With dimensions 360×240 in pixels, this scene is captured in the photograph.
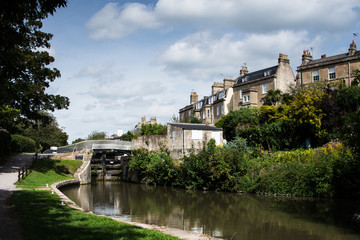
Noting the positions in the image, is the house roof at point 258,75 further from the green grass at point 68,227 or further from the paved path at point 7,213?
the green grass at point 68,227

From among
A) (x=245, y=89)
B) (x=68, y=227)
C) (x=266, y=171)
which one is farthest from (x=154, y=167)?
(x=68, y=227)

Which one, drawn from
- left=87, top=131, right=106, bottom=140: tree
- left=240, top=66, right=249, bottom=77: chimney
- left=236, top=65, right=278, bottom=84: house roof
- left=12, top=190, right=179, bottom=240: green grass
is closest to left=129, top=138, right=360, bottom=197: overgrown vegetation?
left=12, top=190, right=179, bottom=240: green grass

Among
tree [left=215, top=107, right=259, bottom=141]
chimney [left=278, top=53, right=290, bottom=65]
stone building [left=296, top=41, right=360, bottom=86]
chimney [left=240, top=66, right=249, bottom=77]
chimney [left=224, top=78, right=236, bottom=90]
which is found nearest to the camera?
stone building [left=296, top=41, right=360, bottom=86]

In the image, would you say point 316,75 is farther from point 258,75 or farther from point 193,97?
point 193,97

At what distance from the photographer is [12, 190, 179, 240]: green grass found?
8.30 m

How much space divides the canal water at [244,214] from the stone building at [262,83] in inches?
1011

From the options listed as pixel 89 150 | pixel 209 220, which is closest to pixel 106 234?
pixel 209 220

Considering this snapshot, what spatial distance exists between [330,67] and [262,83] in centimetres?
953

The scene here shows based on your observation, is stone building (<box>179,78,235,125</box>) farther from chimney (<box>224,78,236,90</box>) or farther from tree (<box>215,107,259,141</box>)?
tree (<box>215,107,259,141</box>)

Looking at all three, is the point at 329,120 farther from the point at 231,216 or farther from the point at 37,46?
the point at 37,46

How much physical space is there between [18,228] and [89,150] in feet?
104

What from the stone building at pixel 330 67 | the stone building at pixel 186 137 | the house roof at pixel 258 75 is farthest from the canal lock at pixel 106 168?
the stone building at pixel 330 67

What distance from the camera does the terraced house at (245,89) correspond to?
152ft

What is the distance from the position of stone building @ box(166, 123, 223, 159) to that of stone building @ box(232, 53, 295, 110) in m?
12.3
